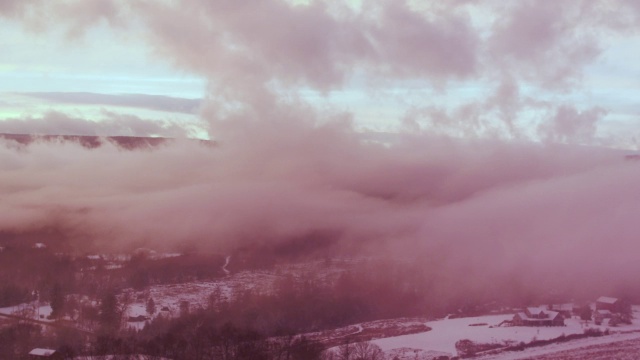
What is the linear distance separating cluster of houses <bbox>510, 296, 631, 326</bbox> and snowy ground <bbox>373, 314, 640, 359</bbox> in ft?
0.93

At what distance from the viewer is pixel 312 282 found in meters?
19.5

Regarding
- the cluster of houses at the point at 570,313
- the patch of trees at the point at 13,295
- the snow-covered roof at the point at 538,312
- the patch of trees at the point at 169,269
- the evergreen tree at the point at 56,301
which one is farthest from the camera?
the patch of trees at the point at 169,269

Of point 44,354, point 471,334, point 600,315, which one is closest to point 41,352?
point 44,354

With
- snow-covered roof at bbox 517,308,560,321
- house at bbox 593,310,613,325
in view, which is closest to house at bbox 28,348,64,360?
snow-covered roof at bbox 517,308,560,321

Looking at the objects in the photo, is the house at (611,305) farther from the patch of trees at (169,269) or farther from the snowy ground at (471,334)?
the patch of trees at (169,269)

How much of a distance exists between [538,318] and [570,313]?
1455 mm

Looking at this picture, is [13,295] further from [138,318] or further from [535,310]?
[535,310]

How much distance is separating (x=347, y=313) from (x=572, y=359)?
20.0ft

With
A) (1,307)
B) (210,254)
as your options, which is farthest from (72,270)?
(210,254)

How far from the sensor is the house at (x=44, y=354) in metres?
12.5

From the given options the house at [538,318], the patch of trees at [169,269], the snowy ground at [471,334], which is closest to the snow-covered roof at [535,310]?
the house at [538,318]

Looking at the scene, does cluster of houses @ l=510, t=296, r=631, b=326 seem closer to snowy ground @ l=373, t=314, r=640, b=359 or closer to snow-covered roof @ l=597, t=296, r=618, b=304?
snow-covered roof @ l=597, t=296, r=618, b=304

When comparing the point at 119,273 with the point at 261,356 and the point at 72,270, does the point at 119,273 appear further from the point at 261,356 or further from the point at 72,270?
the point at 261,356

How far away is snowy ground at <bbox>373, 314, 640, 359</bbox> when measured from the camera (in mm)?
14406
